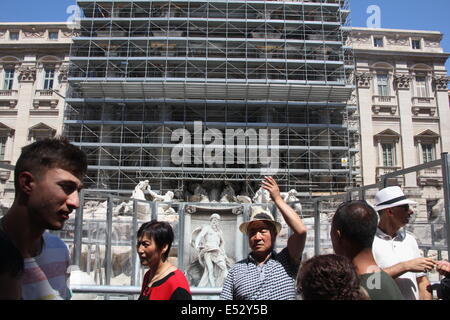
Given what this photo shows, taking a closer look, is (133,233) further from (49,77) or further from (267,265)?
(49,77)

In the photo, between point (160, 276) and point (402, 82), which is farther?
point (402, 82)

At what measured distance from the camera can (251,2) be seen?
2217 centimetres

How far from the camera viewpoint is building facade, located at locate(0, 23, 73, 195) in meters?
24.8

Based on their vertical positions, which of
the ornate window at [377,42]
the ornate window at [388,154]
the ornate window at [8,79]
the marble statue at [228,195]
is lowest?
the marble statue at [228,195]

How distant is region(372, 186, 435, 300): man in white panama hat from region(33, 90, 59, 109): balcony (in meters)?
26.2

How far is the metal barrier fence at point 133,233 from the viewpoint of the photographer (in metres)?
3.49

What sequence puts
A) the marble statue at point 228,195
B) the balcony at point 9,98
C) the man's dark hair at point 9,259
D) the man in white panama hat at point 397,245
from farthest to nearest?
the balcony at point 9,98 → the marble statue at point 228,195 → the man in white panama hat at point 397,245 → the man's dark hair at point 9,259

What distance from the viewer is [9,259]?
1.15m

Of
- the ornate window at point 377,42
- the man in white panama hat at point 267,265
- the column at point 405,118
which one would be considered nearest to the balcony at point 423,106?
the column at point 405,118

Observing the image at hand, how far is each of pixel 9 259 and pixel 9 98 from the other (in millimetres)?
28701

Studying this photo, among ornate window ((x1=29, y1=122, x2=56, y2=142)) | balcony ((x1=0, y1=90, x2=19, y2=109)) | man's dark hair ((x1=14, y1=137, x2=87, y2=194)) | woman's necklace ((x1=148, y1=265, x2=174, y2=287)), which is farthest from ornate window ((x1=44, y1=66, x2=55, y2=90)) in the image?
man's dark hair ((x1=14, y1=137, x2=87, y2=194))

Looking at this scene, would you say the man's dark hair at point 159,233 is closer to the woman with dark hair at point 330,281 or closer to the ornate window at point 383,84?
the woman with dark hair at point 330,281

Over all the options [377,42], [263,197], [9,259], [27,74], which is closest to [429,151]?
[377,42]

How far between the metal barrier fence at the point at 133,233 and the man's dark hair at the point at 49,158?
203 cm
